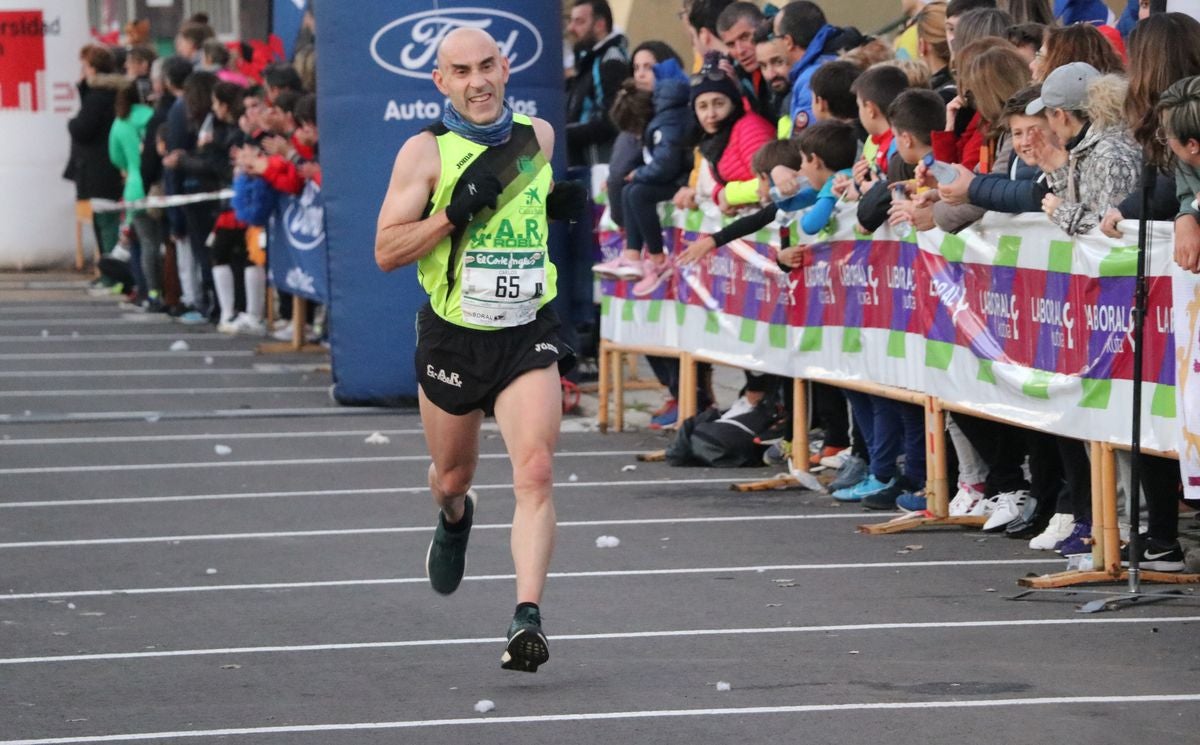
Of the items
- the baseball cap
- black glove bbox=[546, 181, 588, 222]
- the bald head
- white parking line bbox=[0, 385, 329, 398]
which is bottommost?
white parking line bbox=[0, 385, 329, 398]

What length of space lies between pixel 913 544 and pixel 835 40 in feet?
12.1

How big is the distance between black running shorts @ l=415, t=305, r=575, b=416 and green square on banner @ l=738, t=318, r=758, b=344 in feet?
15.3

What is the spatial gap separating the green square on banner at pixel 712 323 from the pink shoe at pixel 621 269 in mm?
922

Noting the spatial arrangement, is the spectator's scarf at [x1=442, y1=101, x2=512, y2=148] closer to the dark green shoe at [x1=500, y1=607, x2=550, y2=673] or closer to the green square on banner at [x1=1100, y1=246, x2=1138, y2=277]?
the dark green shoe at [x1=500, y1=607, x2=550, y2=673]

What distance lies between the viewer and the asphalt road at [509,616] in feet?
21.1

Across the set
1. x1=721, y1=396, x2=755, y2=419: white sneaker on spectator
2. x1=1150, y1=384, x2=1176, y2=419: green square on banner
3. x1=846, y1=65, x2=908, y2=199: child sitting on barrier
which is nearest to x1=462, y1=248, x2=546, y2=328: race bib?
x1=1150, y1=384, x2=1176, y2=419: green square on banner

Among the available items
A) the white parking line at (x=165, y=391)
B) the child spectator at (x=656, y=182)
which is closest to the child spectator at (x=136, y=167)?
the white parking line at (x=165, y=391)

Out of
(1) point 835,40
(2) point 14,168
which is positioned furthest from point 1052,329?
(2) point 14,168

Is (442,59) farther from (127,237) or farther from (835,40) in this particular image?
(127,237)

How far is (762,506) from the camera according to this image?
1088 centimetres

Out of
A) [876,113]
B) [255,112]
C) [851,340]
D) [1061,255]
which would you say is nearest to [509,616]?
[1061,255]

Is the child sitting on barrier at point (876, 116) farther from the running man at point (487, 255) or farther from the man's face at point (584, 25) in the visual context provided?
the man's face at point (584, 25)

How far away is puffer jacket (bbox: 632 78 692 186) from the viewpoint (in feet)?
44.2

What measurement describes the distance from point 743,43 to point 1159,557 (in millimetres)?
5373
